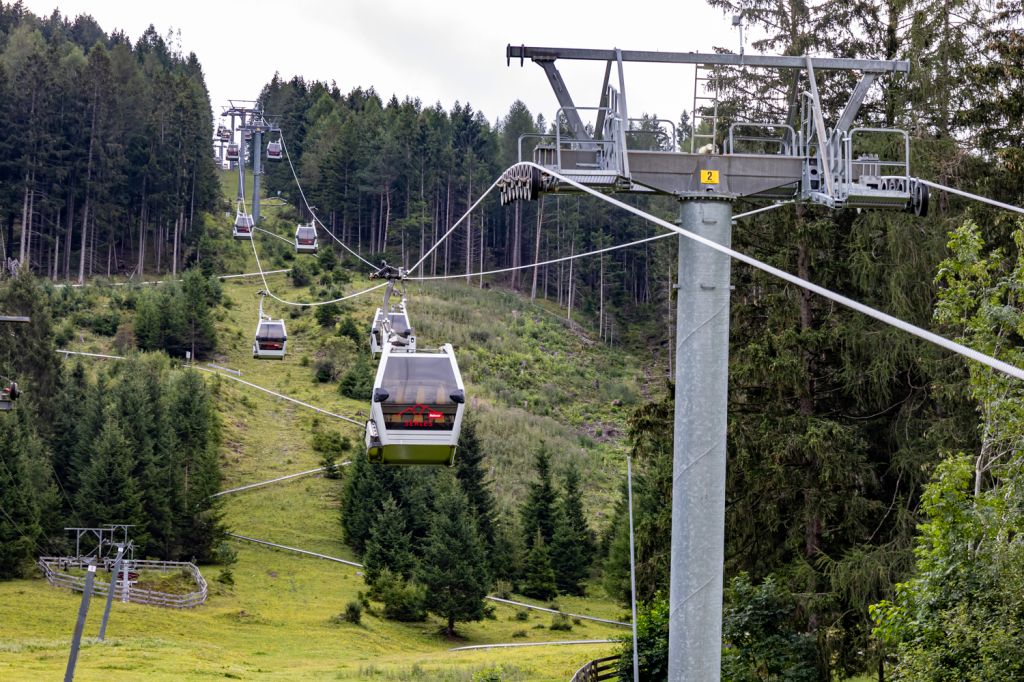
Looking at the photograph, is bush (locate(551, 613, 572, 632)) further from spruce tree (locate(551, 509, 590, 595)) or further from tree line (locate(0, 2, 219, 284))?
tree line (locate(0, 2, 219, 284))

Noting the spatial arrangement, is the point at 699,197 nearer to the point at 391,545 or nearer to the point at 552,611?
the point at 552,611

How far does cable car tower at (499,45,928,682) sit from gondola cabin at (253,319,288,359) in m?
37.6

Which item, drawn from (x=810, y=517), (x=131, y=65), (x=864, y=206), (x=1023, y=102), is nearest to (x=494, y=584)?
(x=810, y=517)

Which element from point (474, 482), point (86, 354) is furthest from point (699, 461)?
point (86, 354)

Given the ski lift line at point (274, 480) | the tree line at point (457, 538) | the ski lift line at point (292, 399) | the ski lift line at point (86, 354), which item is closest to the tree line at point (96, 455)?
the ski lift line at point (274, 480)

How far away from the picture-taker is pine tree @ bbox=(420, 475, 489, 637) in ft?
173

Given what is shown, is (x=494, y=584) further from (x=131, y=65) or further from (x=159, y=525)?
(x=131, y=65)

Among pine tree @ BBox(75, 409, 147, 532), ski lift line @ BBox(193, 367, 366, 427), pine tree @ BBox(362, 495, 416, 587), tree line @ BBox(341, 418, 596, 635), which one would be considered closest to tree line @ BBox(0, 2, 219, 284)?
ski lift line @ BBox(193, 367, 366, 427)

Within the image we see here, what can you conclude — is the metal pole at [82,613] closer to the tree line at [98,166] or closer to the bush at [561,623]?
the bush at [561,623]

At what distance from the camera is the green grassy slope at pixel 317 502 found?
4112 centimetres

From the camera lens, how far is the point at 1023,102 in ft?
88.1

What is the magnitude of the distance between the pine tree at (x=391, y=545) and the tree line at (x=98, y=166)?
149 ft

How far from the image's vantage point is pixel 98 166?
3885 inches

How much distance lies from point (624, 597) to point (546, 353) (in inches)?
1616
